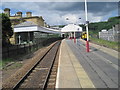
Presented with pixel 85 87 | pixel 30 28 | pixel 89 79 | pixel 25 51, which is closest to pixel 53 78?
pixel 89 79

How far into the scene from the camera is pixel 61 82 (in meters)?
8.16

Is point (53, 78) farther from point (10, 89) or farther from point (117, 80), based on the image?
point (117, 80)

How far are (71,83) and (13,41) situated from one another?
1469 inches

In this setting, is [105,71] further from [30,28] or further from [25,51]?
[30,28]

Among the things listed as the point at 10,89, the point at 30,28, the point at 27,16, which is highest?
the point at 27,16

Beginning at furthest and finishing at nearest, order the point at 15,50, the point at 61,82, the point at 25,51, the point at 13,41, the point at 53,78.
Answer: the point at 13,41, the point at 25,51, the point at 15,50, the point at 53,78, the point at 61,82

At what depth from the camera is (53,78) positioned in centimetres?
970

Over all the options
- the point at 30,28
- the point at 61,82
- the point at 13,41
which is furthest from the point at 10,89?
the point at 13,41

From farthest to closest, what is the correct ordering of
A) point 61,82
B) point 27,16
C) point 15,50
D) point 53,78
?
point 27,16 → point 15,50 → point 53,78 → point 61,82

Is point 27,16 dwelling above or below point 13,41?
above

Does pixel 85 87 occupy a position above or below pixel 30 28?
below

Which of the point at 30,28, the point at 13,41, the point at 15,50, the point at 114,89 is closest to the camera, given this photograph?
the point at 114,89

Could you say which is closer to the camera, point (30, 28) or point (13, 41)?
point (30, 28)

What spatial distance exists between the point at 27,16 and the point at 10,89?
74.5 m
